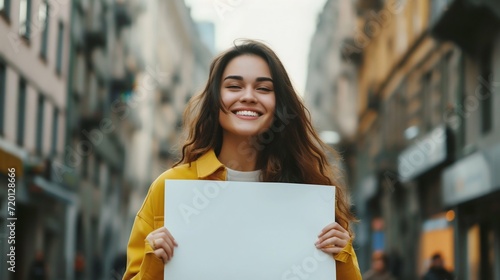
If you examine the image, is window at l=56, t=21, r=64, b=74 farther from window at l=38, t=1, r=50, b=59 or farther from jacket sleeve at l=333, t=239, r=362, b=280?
jacket sleeve at l=333, t=239, r=362, b=280

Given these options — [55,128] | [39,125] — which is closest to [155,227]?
[39,125]

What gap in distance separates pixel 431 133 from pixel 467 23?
445cm

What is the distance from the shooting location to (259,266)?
321 cm

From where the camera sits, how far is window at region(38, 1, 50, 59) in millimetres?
25044

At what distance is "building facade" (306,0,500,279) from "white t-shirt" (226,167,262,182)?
38.4ft

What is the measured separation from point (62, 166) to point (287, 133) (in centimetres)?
2663

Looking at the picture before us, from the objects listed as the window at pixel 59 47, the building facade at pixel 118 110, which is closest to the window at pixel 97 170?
the building facade at pixel 118 110

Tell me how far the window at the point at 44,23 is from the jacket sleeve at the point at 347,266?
73.4ft

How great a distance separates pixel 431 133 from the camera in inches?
1014

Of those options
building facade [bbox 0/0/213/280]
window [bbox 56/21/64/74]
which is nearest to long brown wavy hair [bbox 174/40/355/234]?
building facade [bbox 0/0/213/280]

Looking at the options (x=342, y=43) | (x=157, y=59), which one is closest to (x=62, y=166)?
(x=342, y=43)

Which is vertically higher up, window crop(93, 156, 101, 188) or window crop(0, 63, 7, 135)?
window crop(93, 156, 101, 188)

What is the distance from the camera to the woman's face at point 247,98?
334 cm

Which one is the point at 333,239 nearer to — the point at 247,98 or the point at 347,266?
the point at 347,266
